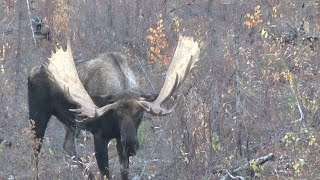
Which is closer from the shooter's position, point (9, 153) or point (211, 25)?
point (9, 153)

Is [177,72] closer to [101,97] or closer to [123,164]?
[101,97]

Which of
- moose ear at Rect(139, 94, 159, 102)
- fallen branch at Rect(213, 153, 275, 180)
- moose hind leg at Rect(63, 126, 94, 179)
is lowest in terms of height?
fallen branch at Rect(213, 153, 275, 180)

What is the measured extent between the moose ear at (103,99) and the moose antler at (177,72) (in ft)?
1.19

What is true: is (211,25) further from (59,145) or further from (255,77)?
(59,145)

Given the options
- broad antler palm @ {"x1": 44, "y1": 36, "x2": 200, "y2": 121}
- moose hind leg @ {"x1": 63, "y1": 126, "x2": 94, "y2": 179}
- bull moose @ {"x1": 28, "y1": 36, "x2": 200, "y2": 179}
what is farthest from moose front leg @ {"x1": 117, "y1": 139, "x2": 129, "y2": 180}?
moose hind leg @ {"x1": 63, "y1": 126, "x2": 94, "y2": 179}

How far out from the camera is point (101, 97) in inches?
279

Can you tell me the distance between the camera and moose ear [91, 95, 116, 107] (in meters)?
7.01

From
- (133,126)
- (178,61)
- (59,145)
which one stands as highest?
(178,61)

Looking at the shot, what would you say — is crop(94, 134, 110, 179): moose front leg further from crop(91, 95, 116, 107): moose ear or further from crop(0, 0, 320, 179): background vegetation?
crop(91, 95, 116, 107): moose ear

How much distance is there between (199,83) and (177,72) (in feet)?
6.80

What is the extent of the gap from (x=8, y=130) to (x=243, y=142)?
11.0ft

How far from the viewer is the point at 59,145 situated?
9.04 m

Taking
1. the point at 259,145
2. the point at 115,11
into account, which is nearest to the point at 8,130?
the point at 259,145

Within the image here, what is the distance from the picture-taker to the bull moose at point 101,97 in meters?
6.84
